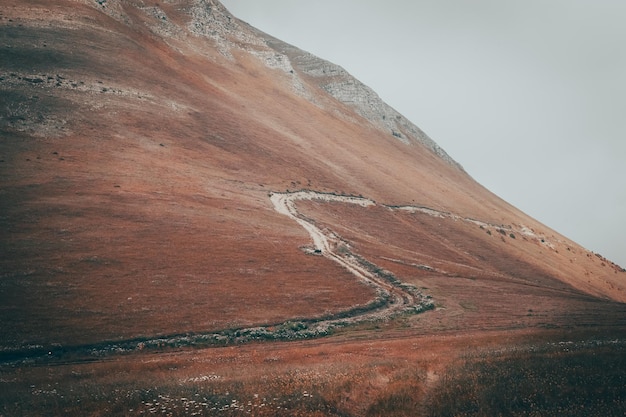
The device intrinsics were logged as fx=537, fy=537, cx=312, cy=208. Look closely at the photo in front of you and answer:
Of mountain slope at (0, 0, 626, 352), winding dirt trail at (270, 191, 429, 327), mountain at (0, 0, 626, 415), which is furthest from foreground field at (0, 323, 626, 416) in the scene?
winding dirt trail at (270, 191, 429, 327)

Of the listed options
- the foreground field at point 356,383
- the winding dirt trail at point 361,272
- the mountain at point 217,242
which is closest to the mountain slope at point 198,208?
the mountain at point 217,242

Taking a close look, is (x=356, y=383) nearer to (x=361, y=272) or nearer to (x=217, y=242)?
(x=361, y=272)

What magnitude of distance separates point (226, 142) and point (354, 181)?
31.7m

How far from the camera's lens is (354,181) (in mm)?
127938

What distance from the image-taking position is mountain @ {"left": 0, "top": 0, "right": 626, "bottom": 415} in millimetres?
47625

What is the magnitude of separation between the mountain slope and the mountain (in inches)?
15.7

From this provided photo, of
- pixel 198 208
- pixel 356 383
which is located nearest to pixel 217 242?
pixel 198 208

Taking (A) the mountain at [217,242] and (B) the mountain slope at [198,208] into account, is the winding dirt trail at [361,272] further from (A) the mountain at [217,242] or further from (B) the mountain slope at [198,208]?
(B) the mountain slope at [198,208]

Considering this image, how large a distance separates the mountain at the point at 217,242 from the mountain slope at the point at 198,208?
1.31 feet

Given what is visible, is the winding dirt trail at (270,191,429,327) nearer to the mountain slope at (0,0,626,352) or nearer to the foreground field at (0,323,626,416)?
the mountain slope at (0,0,626,352)

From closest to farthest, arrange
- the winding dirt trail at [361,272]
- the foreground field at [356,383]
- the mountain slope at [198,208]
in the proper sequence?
the foreground field at [356,383] → the mountain slope at [198,208] → the winding dirt trail at [361,272]

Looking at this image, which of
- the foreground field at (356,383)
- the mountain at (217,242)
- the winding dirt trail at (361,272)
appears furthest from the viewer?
the winding dirt trail at (361,272)

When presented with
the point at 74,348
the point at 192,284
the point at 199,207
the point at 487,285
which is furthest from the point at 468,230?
the point at 74,348

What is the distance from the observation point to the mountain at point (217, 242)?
→ 156ft
